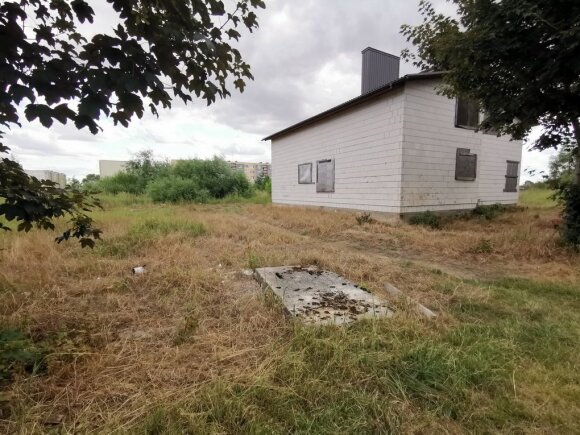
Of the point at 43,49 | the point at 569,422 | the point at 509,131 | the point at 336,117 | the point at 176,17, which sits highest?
the point at 336,117

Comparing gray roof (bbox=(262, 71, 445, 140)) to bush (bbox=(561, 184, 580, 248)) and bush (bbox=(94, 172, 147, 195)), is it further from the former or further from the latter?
bush (bbox=(94, 172, 147, 195))

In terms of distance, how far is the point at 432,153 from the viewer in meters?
8.26

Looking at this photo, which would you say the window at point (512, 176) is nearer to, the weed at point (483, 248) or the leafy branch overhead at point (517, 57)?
the leafy branch overhead at point (517, 57)

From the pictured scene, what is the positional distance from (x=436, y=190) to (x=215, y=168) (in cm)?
1450

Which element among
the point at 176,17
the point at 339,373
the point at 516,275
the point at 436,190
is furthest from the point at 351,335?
the point at 436,190

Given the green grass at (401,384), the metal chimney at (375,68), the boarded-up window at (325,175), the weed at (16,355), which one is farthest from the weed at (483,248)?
the metal chimney at (375,68)

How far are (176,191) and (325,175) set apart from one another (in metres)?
9.58

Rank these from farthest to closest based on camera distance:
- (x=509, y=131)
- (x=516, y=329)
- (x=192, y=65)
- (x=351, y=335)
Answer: (x=509, y=131) < (x=516, y=329) < (x=351, y=335) < (x=192, y=65)

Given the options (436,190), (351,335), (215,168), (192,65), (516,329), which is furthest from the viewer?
(215,168)

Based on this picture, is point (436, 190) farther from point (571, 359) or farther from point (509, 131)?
point (571, 359)

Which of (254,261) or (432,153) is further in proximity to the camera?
(432,153)

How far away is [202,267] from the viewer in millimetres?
3734

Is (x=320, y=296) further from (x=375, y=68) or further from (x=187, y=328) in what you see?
(x=375, y=68)

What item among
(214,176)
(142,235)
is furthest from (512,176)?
(214,176)
